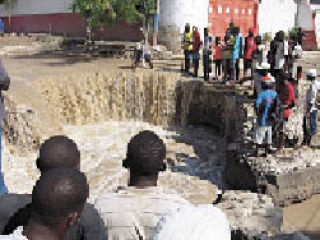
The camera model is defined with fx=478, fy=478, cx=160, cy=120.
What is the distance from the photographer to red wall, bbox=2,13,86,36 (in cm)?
2214

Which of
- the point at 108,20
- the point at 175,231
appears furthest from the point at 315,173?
the point at 108,20

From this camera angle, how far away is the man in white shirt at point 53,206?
7.93 feet

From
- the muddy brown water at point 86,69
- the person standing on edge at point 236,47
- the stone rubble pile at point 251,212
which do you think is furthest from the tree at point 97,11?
the stone rubble pile at point 251,212

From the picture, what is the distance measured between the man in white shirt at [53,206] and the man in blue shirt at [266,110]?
5440 millimetres

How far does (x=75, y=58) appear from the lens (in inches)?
687

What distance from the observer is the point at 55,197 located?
2414 millimetres

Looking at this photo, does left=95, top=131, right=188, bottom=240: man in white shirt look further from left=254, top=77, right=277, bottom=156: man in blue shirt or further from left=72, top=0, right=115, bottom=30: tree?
left=72, top=0, right=115, bottom=30: tree

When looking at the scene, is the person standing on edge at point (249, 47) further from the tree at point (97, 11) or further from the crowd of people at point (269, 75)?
the tree at point (97, 11)

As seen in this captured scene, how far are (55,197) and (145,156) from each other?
0.73 meters

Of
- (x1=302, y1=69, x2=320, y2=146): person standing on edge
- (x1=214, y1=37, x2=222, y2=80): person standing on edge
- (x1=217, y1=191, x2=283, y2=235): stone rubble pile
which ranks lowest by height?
(x1=217, y1=191, x2=283, y2=235): stone rubble pile

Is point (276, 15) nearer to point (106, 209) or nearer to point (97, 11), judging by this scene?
point (97, 11)

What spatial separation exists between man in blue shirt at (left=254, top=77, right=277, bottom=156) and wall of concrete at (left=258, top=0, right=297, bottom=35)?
48.6 feet

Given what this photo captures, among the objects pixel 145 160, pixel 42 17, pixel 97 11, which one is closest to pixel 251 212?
pixel 145 160

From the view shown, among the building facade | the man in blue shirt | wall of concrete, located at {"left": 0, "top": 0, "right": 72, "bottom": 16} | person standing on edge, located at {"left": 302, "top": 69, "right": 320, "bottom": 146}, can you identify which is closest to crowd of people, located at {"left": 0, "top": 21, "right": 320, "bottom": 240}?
the man in blue shirt
